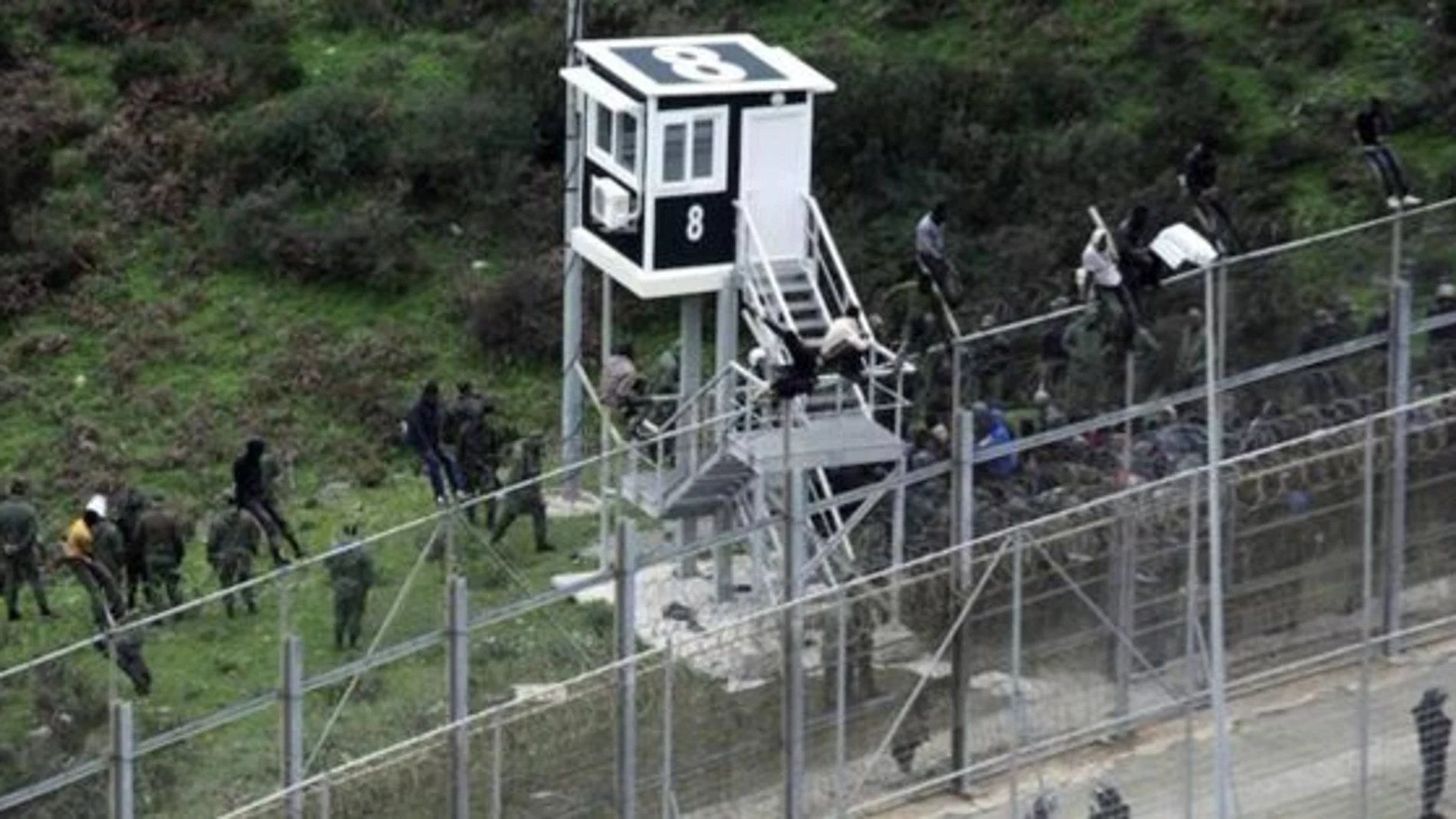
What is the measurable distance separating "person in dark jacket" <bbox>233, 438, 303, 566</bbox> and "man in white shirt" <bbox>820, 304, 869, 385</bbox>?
610cm

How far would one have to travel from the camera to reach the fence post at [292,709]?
102 ft

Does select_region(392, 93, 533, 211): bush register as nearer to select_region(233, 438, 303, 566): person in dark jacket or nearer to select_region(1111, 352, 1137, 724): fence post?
A: select_region(233, 438, 303, 566): person in dark jacket

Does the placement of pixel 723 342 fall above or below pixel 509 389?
above

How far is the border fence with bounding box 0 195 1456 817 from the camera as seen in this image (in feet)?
104

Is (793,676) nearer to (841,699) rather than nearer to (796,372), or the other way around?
(841,699)

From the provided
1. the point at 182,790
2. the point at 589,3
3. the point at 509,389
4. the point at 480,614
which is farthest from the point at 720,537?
the point at 589,3

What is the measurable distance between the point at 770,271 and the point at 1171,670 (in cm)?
619

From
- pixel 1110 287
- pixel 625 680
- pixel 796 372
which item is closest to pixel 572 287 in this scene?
pixel 796 372

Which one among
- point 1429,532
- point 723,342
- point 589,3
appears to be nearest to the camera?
point 1429,532

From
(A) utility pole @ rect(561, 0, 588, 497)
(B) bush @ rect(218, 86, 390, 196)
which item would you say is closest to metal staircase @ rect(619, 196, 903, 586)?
(A) utility pole @ rect(561, 0, 588, 497)

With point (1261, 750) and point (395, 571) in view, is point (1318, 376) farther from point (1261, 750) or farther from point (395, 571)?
point (395, 571)

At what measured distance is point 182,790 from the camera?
31969 millimetres

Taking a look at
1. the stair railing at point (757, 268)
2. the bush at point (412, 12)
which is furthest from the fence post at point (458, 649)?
the bush at point (412, 12)

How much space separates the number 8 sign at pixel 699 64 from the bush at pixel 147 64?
1591cm
